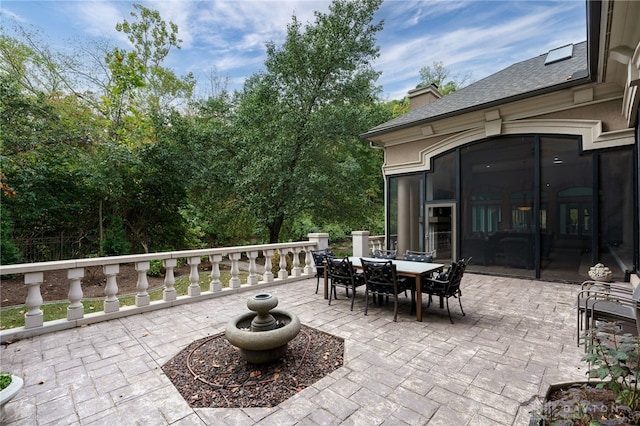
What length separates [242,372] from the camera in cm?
274

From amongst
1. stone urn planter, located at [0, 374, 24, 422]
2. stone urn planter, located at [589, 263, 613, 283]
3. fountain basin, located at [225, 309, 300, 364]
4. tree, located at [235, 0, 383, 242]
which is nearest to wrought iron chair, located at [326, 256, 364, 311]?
fountain basin, located at [225, 309, 300, 364]

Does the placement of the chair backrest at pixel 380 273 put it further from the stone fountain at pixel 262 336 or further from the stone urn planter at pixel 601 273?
the stone urn planter at pixel 601 273

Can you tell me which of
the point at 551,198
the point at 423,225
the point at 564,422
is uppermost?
the point at 551,198

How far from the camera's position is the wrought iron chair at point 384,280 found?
165 inches

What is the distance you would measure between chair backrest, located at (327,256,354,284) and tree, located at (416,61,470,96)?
66.3ft

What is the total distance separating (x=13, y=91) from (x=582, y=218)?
15077mm

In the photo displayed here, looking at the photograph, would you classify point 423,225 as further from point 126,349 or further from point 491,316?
point 126,349

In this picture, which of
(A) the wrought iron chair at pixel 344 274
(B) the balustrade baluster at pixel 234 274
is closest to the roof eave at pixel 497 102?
(A) the wrought iron chair at pixel 344 274

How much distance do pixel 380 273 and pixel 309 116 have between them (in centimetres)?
906

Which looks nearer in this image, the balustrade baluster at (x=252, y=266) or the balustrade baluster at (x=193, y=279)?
the balustrade baluster at (x=193, y=279)

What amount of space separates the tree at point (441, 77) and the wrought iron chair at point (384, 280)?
20.3 metres

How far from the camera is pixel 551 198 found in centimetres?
672

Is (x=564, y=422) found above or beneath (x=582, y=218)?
beneath

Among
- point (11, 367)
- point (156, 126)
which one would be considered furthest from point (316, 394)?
point (156, 126)
